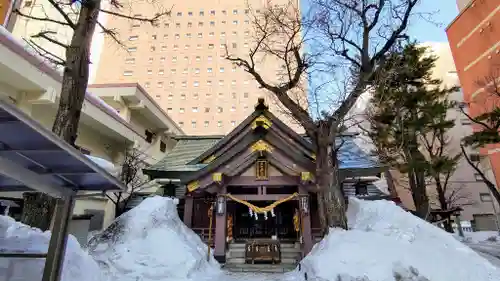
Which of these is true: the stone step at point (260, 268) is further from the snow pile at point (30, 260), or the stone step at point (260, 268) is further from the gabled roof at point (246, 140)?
the snow pile at point (30, 260)

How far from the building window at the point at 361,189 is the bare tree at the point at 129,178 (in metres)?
11.8

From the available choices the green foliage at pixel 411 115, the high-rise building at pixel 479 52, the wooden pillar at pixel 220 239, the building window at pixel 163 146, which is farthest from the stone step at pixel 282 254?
the high-rise building at pixel 479 52

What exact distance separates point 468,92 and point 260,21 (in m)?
21.4

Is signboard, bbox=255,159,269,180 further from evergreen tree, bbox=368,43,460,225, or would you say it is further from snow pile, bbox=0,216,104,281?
evergreen tree, bbox=368,43,460,225

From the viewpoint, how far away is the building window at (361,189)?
48.7 ft

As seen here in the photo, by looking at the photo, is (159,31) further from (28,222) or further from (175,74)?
(28,222)

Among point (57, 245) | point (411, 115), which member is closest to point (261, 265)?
point (57, 245)

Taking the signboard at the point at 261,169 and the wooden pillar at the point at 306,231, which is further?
the signboard at the point at 261,169

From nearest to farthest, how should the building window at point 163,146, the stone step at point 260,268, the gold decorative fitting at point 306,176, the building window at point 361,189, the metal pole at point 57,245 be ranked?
the metal pole at point 57,245
the stone step at point 260,268
the gold decorative fitting at point 306,176
the building window at point 361,189
the building window at point 163,146

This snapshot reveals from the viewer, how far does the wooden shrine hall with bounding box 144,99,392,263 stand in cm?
1157

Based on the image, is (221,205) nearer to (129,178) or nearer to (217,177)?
(217,177)

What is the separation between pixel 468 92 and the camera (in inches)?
953

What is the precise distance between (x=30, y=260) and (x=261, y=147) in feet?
28.2

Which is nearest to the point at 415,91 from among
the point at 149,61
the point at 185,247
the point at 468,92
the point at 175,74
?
the point at 468,92
